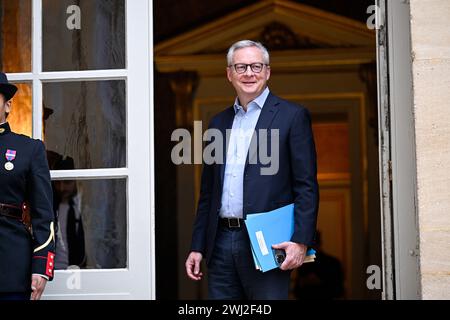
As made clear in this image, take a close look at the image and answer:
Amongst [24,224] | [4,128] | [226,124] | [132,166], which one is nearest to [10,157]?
[4,128]

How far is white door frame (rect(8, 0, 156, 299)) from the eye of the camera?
4.56 meters

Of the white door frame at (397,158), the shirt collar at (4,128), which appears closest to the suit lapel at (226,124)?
the white door frame at (397,158)

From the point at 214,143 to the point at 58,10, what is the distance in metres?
0.94

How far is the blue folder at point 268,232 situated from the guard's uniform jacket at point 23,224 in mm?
787

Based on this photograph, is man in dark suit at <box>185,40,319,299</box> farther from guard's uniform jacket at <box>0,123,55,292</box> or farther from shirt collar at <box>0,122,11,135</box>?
shirt collar at <box>0,122,11,135</box>

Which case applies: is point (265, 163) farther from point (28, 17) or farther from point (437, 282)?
point (28, 17)

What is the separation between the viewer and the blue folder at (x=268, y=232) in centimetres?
418

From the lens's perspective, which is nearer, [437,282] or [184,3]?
[437,282]

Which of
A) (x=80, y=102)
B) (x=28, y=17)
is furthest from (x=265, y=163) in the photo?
(x=28, y=17)

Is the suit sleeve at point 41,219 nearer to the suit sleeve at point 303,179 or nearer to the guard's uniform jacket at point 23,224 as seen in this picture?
the guard's uniform jacket at point 23,224

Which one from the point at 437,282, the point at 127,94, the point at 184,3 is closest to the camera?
the point at 437,282

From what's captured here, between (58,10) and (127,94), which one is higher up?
(58,10)

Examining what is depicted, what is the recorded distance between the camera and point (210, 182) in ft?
15.0
